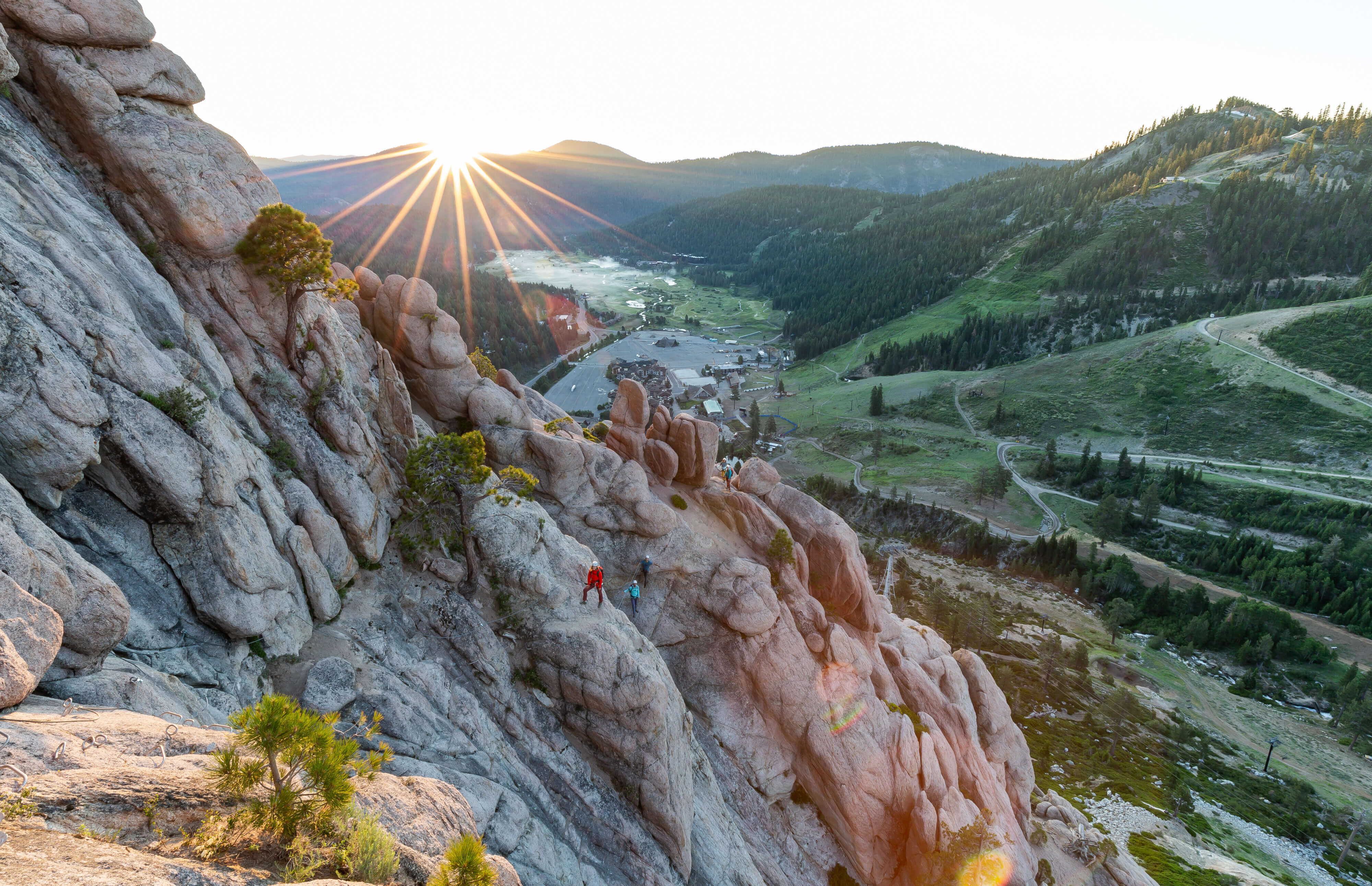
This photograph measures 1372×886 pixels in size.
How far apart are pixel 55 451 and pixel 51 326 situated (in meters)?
4.52

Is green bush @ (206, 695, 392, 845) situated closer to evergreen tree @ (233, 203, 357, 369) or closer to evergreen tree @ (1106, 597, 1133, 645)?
evergreen tree @ (233, 203, 357, 369)

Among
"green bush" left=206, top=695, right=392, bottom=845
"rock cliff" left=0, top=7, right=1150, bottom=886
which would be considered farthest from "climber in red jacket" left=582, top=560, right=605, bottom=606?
"green bush" left=206, top=695, right=392, bottom=845

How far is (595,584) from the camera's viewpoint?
35438mm

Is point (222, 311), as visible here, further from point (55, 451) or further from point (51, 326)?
point (55, 451)

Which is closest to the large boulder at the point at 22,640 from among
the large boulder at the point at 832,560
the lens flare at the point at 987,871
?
the large boulder at the point at 832,560

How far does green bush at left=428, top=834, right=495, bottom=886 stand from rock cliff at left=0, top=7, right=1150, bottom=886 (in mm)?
2754

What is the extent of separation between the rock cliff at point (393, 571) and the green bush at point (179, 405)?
0.12m

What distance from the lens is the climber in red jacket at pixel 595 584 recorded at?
35.3 m

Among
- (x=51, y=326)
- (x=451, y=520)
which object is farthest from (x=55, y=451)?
(x=451, y=520)

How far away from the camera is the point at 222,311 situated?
1179 inches

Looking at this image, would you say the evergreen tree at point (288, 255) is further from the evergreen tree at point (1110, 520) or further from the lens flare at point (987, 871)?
the evergreen tree at point (1110, 520)

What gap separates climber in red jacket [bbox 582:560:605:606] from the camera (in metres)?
35.3

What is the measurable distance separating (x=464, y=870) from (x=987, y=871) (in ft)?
140

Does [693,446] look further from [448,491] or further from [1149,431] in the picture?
[1149,431]
